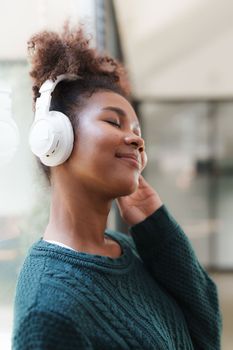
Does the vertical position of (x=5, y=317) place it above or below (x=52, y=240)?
→ below

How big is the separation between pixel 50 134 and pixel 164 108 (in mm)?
4083

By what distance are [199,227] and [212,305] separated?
3.85 meters

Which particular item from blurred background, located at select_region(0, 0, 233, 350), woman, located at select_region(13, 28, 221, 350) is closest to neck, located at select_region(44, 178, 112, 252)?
woman, located at select_region(13, 28, 221, 350)

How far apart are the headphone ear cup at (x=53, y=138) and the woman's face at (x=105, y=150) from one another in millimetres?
26

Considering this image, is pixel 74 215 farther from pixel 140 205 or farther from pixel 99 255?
pixel 140 205

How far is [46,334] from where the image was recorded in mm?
625

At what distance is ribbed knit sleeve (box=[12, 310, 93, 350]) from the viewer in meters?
0.62

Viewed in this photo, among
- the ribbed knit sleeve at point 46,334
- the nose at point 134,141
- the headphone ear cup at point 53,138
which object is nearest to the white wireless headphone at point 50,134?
the headphone ear cup at point 53,138

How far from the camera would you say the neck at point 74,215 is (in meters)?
0.83

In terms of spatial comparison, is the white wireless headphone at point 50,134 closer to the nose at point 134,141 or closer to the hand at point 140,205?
the nose at point 134,141

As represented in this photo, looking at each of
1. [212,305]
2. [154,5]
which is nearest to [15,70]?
[212,305]

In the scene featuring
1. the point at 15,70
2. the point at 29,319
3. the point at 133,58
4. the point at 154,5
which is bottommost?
the point at 29,319

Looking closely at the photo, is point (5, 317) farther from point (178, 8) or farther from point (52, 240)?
point (178, 8)

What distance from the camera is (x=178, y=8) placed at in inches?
110
